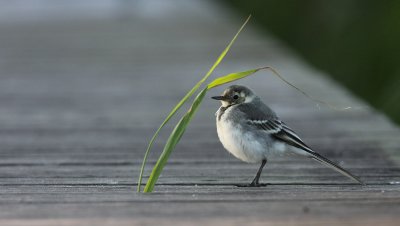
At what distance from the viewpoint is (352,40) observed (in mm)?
12359

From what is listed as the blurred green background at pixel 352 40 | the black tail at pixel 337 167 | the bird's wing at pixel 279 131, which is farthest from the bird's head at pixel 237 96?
the blurred green background at pixel 352 40

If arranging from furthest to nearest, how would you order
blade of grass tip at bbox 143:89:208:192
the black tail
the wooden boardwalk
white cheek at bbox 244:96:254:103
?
white cheek at bbox 244:96:254:103, the black tail, blade of grass tip at bbox 143:89:208:192, the wooden boardwalk

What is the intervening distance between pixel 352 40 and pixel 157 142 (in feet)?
19.1

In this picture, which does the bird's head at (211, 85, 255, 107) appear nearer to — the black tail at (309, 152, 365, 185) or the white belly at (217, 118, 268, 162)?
the white belly at (217, 118, 268, 162)

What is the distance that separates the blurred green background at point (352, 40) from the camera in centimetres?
1046

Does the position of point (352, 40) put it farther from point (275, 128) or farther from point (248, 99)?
point (275, 128)

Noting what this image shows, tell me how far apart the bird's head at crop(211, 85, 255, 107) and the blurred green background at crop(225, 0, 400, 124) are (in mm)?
3582

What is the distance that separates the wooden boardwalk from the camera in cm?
431

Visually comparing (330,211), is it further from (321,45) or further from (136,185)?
(321,45)

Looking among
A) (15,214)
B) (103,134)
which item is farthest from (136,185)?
(103,134)

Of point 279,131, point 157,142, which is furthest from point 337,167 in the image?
point 157,142

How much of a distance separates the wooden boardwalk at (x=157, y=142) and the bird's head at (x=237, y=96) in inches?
17.7

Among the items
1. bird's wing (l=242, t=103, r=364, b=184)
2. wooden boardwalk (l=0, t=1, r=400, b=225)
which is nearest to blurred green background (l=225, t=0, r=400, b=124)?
wooden boardwalk (l=0, t=1, r=400, b=225)

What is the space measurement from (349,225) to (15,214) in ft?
5.12
